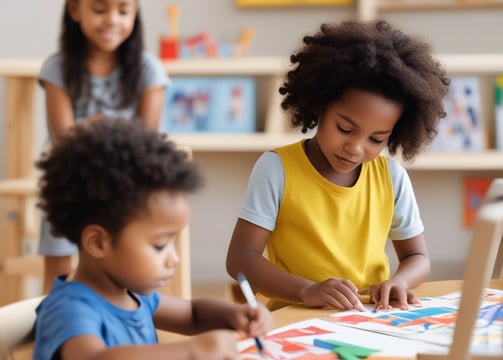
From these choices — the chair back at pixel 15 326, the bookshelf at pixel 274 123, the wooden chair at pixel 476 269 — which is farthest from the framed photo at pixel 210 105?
the wooden chair at pixel 476 269

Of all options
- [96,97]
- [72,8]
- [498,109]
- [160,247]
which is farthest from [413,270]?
[498,109]

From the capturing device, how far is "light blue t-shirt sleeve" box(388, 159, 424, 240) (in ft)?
5.27

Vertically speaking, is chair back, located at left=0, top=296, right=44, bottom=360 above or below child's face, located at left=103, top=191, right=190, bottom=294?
below

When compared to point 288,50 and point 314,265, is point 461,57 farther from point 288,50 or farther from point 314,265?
point 314,265

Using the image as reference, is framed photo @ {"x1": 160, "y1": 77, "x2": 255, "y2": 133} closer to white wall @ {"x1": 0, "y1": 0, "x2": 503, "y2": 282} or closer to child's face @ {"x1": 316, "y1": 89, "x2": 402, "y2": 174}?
white wall @ {"x1": 0, "y1": 0, "x2": 503, "y2": 282}

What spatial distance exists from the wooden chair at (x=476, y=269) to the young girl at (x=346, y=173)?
58 centimetres

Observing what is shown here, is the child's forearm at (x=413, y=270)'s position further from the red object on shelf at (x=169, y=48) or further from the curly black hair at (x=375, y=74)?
the red object on shelf at (x=169, y=48)

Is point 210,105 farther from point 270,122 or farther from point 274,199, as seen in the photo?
point 274,199

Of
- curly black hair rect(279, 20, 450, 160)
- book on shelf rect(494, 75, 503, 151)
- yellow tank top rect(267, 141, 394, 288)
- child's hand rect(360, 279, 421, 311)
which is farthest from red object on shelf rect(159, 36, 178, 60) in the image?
child's hand rect(360, 279, 421, 311)

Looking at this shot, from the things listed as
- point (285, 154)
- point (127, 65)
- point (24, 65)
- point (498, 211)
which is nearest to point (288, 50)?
point (24, 65)

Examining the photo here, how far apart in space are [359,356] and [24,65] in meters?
2.57

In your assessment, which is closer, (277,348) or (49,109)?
(277,348)

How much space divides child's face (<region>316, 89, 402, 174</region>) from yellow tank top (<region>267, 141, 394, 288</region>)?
0.26 ft

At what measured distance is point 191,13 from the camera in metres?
3.82
